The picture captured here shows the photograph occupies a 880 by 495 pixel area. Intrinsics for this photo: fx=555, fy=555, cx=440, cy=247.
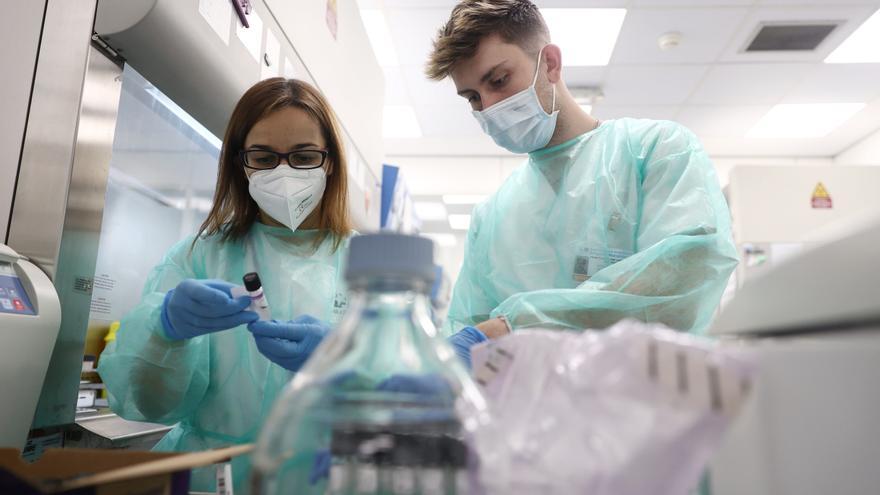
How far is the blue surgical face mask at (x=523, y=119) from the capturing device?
1314 millimetres

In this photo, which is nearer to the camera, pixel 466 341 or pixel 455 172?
pixel 466 341

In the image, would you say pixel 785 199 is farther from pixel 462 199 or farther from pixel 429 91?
pixel 462 199

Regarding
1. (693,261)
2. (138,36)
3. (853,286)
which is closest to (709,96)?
(693,261)

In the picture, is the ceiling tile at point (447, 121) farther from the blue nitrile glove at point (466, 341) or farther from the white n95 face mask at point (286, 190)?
the blue nitrile glove at point (466, 341)

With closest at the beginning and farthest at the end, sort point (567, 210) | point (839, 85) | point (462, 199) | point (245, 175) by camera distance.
→ point (245, 175)
point (567, 210)
point (839, 85)
point (462, 199)

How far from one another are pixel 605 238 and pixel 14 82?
3.45 feet

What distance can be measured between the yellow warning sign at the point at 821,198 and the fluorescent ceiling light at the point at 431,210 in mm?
3627

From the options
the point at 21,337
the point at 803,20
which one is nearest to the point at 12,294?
the point at 21,337

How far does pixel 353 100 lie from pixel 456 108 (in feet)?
7.28

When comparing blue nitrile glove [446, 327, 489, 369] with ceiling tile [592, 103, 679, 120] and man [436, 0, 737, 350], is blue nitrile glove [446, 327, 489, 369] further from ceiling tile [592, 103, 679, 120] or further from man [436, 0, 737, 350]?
ceiling tile [592, 103, 679, 120]

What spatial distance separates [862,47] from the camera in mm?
3578

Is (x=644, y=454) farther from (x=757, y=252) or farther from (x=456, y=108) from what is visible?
(x=456, y=108)

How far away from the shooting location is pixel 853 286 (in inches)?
12.0

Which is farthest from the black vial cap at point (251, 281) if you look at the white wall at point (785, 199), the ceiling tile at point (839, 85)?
the ceiling tile at point (839, 85)
